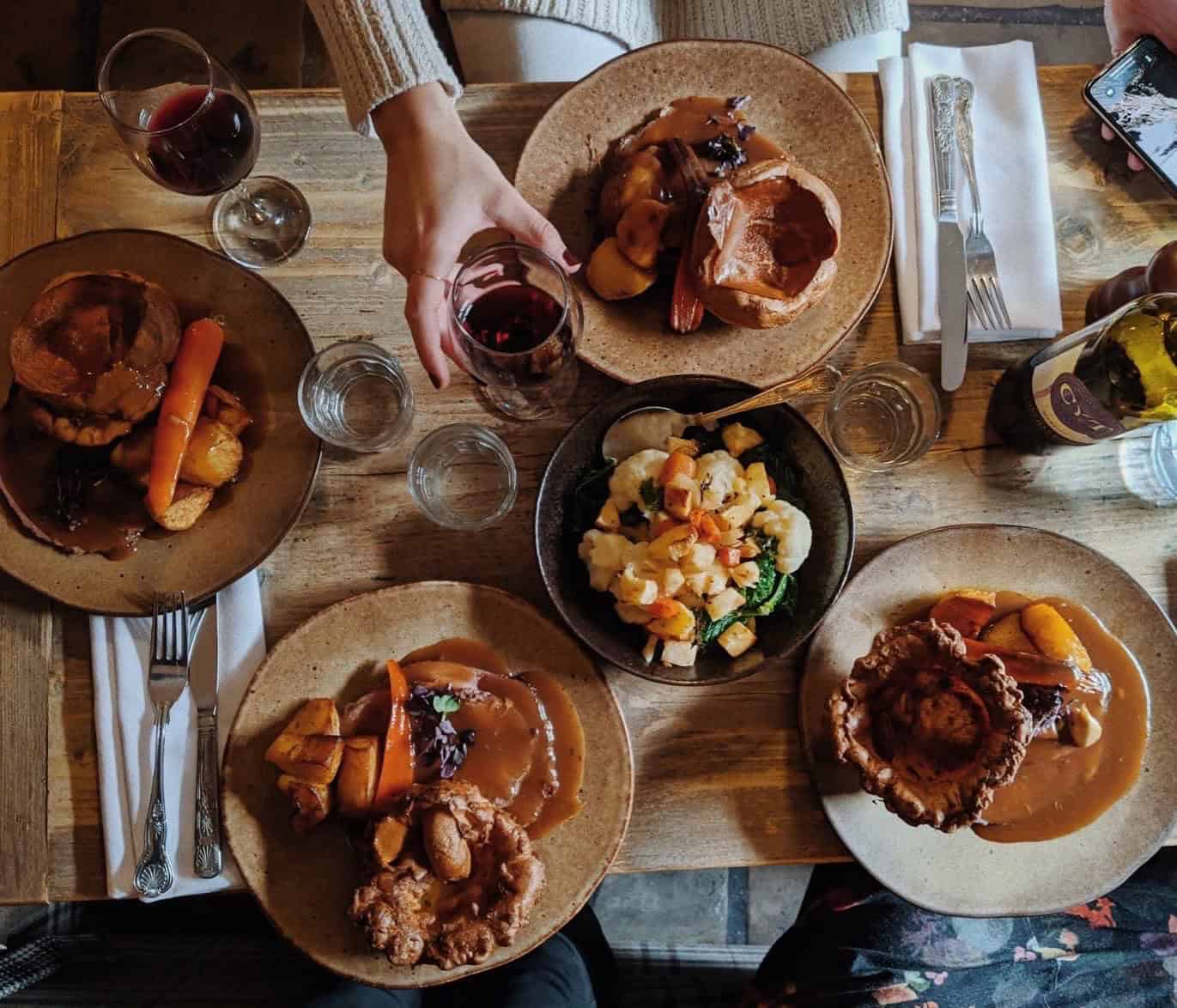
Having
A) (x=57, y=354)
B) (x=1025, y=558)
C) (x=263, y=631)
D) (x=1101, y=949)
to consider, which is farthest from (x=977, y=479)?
(x=57, y=354)

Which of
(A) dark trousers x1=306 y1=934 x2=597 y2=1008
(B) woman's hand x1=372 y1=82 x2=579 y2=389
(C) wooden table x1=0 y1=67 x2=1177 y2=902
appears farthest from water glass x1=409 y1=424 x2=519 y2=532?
(A) dark trousers x1=306 y1=934 x2=597 y2=1008

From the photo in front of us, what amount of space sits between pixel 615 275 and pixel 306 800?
95 centimetres

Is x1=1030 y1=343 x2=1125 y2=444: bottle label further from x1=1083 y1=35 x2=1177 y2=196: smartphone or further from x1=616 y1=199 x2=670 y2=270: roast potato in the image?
x1=616 y1=199 x2=670 y2=270: roast potato

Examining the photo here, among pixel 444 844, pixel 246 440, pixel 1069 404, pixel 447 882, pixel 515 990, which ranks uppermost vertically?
pixel 1069 404

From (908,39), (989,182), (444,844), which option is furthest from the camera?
(908,39)

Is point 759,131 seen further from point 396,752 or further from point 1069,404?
point 396,752

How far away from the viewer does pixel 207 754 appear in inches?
55.7

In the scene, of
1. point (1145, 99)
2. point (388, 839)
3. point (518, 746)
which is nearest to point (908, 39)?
point (1145, 99)

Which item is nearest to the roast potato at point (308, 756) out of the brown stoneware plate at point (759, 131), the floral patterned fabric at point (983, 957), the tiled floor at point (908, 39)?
the brown stoneware plate at point (759, 131)

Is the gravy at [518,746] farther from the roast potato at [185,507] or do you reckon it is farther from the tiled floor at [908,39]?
the tiled floor at [908,39]

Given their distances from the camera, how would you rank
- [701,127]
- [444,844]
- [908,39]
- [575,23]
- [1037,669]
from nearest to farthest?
[444,844] → [1037,669] → [701,127] → [575,23] → [908,39]

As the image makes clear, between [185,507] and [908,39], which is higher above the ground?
[908,39]

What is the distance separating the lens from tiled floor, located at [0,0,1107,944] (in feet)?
7.97

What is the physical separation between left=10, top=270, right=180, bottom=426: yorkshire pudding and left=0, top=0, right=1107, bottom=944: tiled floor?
55.8 inches
